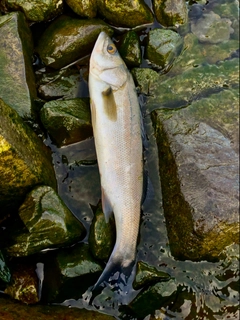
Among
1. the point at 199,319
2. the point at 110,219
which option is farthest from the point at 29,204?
the point at 199,319

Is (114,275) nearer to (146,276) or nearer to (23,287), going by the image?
(146,276)

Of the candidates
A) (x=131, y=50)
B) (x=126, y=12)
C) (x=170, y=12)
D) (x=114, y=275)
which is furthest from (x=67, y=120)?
(x=170, y=12)

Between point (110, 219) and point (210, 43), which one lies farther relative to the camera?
point (210, 43)

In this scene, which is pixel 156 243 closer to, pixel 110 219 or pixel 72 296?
pixel 110 219

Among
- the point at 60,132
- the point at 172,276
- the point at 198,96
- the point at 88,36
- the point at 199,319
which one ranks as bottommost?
the point at 199,319

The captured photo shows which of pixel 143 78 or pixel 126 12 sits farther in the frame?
pixel 126 12

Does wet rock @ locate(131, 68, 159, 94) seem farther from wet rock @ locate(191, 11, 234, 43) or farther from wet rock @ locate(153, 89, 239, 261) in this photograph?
wet rock @ locate(191, 11, 234, 43)
